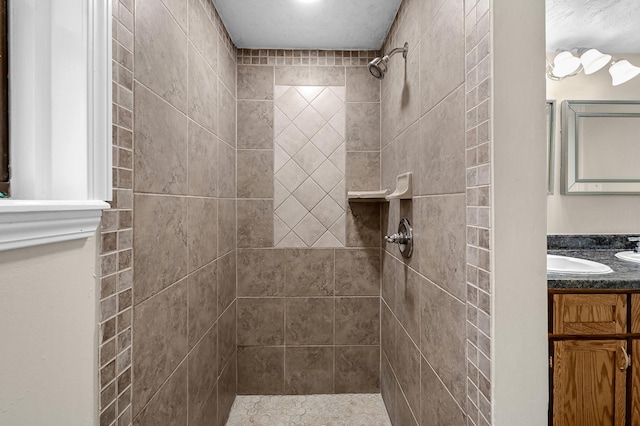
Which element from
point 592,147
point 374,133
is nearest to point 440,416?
point 374,133

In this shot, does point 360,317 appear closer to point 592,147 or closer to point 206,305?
point 206,305

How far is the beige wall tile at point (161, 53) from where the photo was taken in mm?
911

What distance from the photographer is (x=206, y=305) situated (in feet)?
4.91

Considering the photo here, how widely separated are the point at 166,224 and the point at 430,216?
0.98 metres

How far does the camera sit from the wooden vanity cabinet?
1.26m

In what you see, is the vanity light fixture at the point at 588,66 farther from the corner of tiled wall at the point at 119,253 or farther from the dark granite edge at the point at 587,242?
the corner of tiled wall at the point at 119,253

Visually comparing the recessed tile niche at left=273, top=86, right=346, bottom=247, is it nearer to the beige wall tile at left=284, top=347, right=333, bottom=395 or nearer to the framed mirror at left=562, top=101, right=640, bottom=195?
the beige wall tile at left=284, top=347, right=333, bottom=395

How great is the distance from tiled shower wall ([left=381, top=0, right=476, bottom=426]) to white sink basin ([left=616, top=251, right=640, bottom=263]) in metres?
1.21

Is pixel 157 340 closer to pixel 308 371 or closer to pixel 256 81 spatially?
pixel 308 371

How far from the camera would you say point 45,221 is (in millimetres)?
561

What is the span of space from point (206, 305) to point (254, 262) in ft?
2.06

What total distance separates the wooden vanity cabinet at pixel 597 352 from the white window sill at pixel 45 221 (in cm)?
163

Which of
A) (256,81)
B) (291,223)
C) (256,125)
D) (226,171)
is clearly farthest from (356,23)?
(291,223)

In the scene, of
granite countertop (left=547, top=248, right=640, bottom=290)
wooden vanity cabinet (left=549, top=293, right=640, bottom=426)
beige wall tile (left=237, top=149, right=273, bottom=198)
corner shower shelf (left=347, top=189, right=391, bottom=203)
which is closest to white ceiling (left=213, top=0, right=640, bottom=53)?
beige wall tile (left=237, top=149, right=273, bottom=198)
